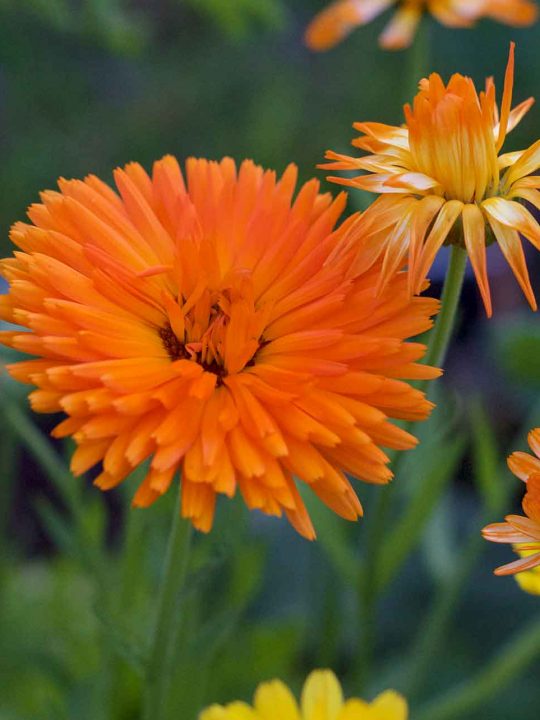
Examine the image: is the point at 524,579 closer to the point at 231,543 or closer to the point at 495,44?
the point at 231,543

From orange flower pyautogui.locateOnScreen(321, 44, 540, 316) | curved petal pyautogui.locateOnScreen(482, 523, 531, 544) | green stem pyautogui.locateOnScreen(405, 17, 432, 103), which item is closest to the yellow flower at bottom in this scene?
curved petal pyautogui.locateOnScreen(482, 523, 531, 544)

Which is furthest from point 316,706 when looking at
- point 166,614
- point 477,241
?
point 477,241

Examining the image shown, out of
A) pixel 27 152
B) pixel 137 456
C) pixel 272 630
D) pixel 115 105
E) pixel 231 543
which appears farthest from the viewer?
pixel 115 105

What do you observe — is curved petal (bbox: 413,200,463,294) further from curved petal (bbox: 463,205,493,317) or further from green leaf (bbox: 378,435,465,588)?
green leaf (bbox: 378,435,465,588)

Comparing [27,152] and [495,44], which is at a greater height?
[495,44]

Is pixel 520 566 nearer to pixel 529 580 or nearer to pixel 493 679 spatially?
pixel 529 580

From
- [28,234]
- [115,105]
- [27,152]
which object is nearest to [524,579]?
[28,234]
